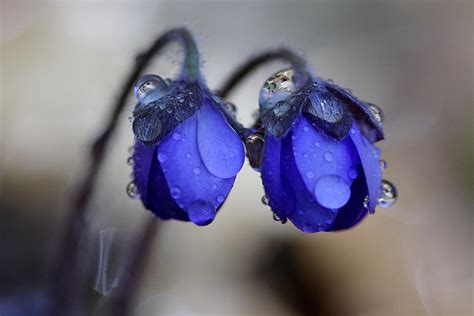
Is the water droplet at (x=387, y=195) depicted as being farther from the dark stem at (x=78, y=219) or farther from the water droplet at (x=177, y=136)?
the dark stem at (x=78, y=219)

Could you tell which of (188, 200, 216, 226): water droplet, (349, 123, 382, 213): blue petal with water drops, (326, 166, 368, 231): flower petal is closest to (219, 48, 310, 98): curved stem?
(349, 123, 382, 213): blue petal with water drops

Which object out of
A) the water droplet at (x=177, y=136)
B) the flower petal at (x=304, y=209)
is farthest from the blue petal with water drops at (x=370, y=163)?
the water droplet at (x=177, y=136)

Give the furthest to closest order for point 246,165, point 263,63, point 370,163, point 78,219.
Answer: point 246,165 < point 78,219 < point 263,63 < point 370,163

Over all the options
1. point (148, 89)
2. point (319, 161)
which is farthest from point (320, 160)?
point (148, 89)

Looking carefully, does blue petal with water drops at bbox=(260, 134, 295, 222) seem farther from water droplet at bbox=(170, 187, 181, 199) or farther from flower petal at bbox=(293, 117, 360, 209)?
water droplet at bbox=(170, 187, 181, 199)

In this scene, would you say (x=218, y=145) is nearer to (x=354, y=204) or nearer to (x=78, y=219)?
(x=354, y=204)
